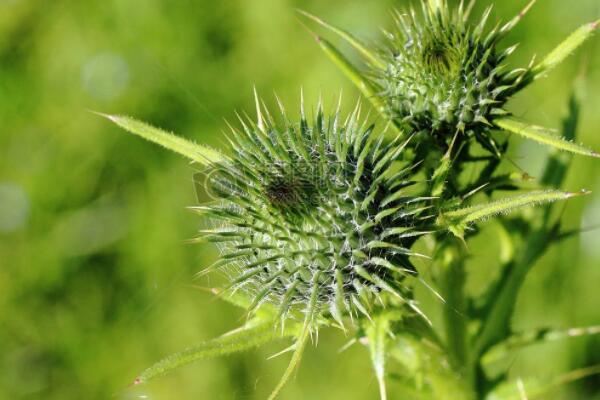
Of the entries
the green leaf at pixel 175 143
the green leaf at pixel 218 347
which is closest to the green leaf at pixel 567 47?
the green leaf at pixel 175 143

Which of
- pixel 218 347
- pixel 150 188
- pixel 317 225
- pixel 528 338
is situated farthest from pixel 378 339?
pixel 150 188

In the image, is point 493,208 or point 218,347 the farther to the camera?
point 218,347

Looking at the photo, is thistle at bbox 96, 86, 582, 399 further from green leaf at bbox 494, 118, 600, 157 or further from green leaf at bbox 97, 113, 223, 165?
green leaf at bbox 494, 118, 600, 157

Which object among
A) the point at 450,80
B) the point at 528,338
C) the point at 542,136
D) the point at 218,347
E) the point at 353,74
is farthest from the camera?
the point at 528,338

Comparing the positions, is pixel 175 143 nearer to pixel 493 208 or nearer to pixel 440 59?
pixel 440 59

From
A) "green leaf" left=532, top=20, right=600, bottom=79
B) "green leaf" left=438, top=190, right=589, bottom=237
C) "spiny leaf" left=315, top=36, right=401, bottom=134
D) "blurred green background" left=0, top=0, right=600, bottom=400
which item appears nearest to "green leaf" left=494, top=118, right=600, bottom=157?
"green leaf" left=438, top=190, right=589, bottom=237

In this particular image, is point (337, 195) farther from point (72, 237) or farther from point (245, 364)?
point (72, 237)
